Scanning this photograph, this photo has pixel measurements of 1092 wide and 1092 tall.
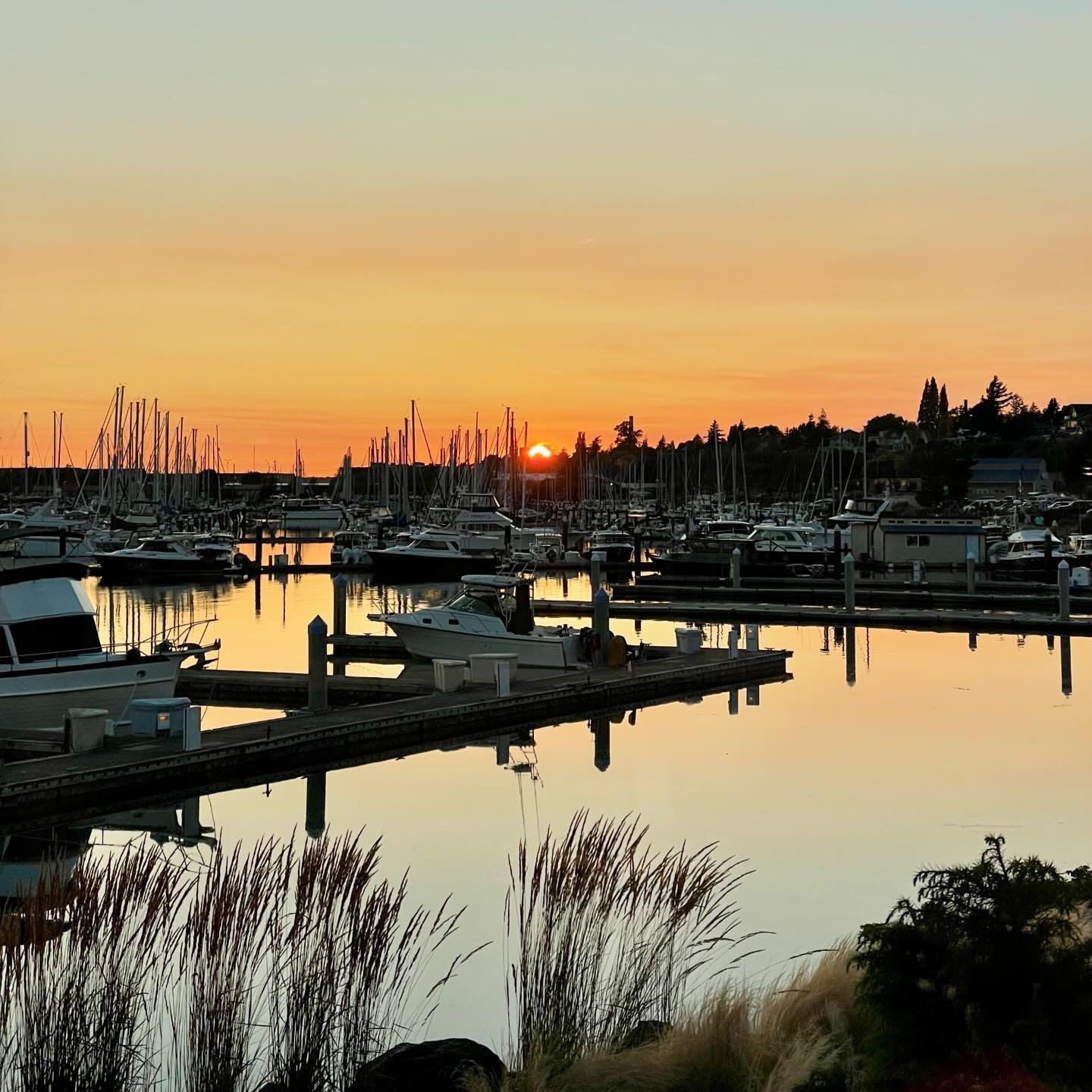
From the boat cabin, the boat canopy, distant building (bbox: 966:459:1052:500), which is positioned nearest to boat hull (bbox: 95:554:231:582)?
the boat cabin

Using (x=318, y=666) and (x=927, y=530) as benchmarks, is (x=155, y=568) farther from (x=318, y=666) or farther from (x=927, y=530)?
(x=318, y=666)

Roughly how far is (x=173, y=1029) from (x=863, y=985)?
4.15 meters

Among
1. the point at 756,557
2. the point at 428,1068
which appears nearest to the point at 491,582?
the point at 428,1068

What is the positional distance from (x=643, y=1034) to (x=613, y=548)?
71.9m

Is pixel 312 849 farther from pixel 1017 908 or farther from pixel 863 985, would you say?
pixel 1017 908

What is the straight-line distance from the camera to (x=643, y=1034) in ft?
31.8

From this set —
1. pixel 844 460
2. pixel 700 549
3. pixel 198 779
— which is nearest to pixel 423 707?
pixel 198 779

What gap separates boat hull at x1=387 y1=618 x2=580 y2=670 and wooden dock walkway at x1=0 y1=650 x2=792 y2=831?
1924mm

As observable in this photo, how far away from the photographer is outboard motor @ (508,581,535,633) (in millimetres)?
34625

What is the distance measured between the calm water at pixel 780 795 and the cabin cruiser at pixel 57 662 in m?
4.01

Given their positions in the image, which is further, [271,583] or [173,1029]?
[271,583]

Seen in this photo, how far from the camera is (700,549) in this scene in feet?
234

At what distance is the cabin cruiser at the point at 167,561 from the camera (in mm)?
78438

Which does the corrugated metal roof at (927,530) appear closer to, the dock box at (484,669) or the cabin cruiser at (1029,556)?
the cabin cruiser at (1029,556)
